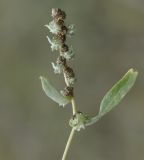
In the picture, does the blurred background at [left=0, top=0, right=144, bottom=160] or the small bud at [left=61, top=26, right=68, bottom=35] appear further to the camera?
the blurred background at [left=0, top=0, right=144, bottom=160]

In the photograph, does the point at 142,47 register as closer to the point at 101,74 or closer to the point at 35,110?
the point at 101,74

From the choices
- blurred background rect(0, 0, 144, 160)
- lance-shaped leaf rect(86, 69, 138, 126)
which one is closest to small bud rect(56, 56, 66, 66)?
lance-shaped leaf rect(86, 69, 138, 126)

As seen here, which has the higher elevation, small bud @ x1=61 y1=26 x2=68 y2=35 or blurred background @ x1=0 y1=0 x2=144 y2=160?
blurred background @ x1=0 y1=0 x2=144 y2=160

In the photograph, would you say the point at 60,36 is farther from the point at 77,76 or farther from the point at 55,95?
the point at 77,76

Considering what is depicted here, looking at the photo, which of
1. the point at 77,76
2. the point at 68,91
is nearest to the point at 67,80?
the point at 68,91

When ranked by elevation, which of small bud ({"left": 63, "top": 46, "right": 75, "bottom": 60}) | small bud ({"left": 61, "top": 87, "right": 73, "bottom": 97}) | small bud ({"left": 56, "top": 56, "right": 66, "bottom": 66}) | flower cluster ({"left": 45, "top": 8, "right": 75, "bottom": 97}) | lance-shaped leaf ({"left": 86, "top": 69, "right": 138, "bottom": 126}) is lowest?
lance-shaped leaf ({"left": 86, "top": 69, "right": 138, "bottom": 126})

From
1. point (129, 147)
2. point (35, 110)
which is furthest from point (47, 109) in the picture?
point (129, 147)

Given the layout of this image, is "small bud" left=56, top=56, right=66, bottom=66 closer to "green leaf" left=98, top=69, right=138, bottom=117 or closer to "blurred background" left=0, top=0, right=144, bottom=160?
"green leaf" left=98, top=69, right=138, bottom=117
